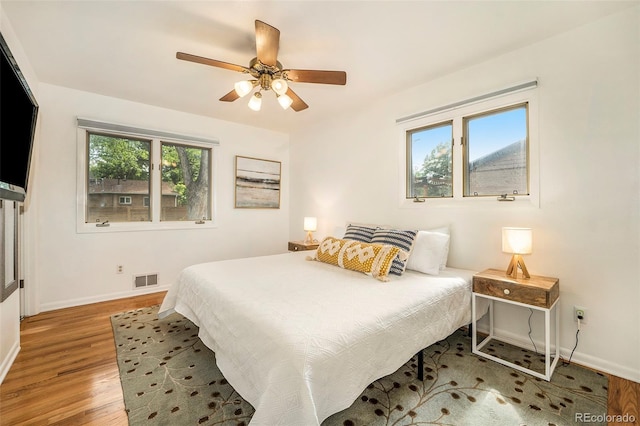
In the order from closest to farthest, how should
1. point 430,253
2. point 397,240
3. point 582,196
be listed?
point 582,196 → point 430,253 → point 397,240

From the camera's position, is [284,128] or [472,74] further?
[284,128]

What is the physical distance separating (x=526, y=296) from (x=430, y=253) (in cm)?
75

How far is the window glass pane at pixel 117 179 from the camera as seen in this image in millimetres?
3320

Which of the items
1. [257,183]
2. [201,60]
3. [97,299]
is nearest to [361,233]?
[201,60]

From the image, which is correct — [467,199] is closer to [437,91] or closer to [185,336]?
[437,91]

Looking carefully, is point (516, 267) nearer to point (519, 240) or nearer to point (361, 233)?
point (519, 240)

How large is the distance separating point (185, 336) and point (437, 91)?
135 inches

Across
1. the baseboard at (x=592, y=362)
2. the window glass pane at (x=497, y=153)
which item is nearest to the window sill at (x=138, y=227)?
the window glass pane at (x=497, y=153)

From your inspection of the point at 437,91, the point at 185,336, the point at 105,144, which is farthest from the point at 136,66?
the point at 437,91

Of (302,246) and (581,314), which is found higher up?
(302,246)

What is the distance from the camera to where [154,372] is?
1906 mm

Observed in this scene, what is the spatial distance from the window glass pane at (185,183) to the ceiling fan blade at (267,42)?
8.21 feet

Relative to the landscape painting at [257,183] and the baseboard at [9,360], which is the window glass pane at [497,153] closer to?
the landscape painting at [257,183]

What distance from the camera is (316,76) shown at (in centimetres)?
209
